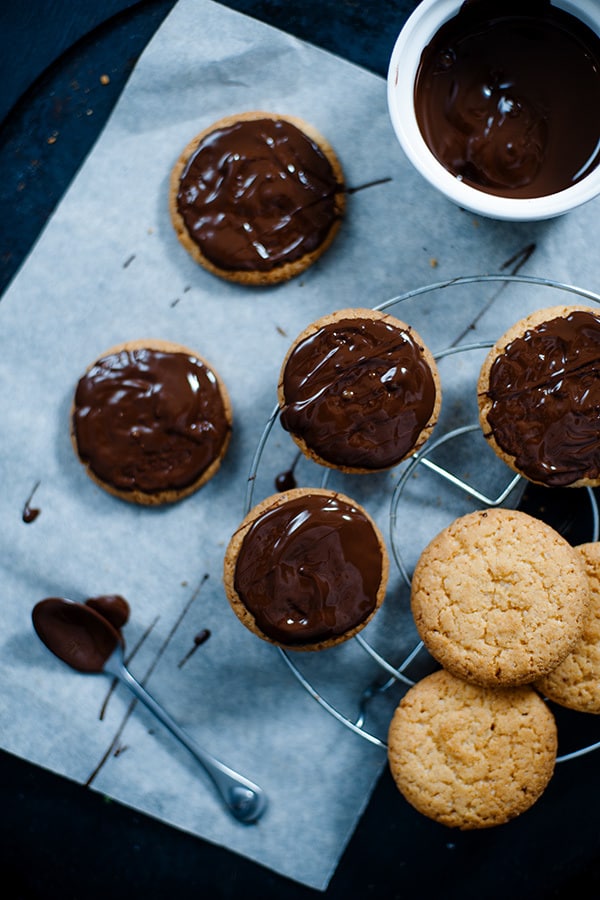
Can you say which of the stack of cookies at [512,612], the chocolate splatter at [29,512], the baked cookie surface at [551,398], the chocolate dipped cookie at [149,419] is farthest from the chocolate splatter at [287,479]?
the chocolate splatter at [29,512]

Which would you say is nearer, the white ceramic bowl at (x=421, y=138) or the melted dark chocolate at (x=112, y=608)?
the white ceramic bowl at (x=421, y=138)

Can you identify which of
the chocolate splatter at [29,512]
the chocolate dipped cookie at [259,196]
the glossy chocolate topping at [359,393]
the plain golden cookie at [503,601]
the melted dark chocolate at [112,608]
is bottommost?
the melted dark chocolate at [112,608]

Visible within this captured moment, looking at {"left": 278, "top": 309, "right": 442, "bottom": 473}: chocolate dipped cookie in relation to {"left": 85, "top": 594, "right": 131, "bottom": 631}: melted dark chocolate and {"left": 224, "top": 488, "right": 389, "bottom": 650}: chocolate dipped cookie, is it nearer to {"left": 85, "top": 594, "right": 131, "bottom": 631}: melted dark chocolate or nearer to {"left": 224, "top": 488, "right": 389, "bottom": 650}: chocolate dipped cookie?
{"left": 224, "top": 488, "right": 389, "bottom": 650}: chocolate dipped cookie

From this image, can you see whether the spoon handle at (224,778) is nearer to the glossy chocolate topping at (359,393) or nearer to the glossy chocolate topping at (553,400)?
the glossy chocolate topping at (359,393)

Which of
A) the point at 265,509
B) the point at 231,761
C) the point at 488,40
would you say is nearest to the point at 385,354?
the point at 265,509

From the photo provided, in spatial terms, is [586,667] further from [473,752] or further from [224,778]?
[224,778]

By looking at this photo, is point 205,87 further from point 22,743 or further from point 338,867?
point 338,867
